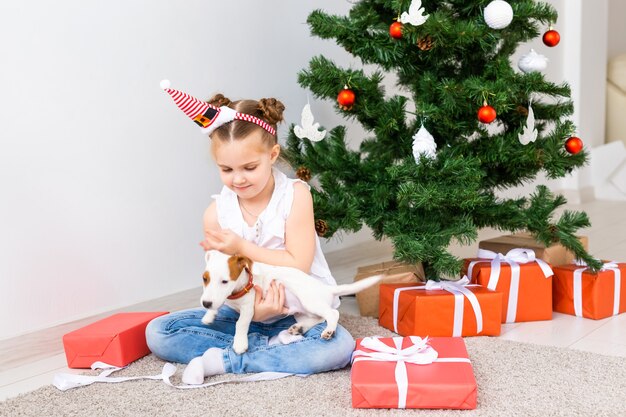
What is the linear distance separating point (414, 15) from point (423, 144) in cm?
30

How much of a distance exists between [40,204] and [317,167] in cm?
71

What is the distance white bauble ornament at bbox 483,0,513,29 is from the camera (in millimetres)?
1687

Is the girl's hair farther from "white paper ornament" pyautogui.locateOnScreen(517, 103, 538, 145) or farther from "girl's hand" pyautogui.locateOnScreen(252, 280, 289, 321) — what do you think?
"white paper ornament" pyautogui.locateOnScreen(517, 103, 538, 145)

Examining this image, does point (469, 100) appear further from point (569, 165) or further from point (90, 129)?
point (90, 129)

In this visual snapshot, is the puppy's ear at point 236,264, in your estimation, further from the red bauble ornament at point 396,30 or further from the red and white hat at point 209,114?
the red bauble ornament at point 396,30

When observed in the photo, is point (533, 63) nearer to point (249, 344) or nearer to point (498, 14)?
point (498, 14)

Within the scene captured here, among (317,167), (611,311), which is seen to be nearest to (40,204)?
(317,167)

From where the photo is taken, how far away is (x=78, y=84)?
185 cm

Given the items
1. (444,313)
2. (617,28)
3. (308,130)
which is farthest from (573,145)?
(617,28)

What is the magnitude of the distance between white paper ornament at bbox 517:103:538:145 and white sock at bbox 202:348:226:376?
3.00ft

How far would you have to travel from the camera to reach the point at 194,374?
53.6 inches

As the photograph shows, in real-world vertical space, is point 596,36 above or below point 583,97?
above

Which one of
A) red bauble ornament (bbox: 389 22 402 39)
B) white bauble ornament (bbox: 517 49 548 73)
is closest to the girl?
red bauble ornament (bbox: 389 22 402 39)

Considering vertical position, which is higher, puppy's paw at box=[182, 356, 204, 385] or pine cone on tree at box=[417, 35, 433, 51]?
pine cone on tree at box=[417, 35, 433, 51]
